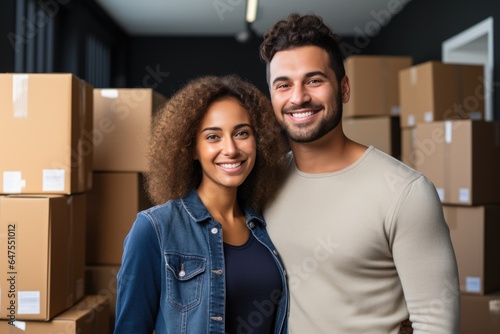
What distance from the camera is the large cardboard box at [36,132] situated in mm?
2018

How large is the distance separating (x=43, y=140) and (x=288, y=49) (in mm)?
976

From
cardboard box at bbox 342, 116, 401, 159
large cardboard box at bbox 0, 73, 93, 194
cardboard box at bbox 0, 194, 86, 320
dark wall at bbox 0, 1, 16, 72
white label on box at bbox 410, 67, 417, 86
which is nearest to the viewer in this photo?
cardboard box at bbox 0, 194, 86, 320

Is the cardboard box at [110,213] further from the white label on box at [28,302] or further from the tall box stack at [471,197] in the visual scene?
the tall box stack at [471,197]

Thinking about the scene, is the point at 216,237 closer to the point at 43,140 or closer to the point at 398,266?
the point at 398,266

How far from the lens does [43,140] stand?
6.67 ft

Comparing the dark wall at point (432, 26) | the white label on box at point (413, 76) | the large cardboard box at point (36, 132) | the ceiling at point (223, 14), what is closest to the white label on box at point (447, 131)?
the white label on box at point (413, 76)

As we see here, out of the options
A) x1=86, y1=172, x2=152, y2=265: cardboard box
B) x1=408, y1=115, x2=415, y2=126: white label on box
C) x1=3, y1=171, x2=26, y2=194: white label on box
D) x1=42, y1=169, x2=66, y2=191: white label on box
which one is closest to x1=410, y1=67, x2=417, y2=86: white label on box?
Result: x1=408, y1=115, x2=415, y2=126: white label on box

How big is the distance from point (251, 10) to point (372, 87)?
222 cm

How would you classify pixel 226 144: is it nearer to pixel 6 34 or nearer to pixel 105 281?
pixel 105 281

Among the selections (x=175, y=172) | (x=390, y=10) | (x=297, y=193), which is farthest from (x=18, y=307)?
(x=390, y=10)

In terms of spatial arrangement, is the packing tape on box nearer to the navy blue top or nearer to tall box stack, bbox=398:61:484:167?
the navy blue top

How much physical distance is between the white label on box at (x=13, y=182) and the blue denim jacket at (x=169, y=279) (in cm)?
78

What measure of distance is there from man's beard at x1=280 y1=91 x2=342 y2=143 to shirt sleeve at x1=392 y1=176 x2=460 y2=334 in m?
0.29

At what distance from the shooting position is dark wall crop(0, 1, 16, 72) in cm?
348
